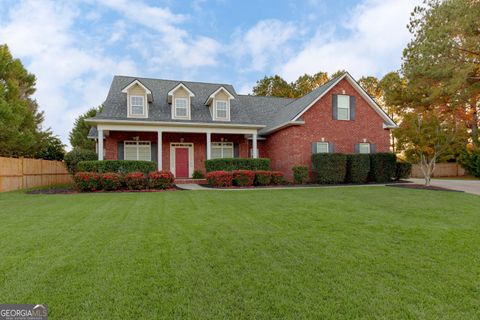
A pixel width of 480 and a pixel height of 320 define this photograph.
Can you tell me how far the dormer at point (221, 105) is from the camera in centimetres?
1730

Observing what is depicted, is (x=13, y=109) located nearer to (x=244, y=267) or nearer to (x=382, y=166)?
(x=244, y=267)

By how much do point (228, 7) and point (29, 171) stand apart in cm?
1464

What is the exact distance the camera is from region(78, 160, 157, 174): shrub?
1316 centimetres

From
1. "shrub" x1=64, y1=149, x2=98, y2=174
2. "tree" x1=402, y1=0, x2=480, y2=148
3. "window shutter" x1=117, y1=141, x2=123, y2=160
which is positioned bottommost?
"shrub" x1=64, y1=149, x2=98, y2=174

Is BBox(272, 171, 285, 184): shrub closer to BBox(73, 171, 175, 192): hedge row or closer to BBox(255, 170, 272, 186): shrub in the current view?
BBox(255, 170, 272, 186): shrub

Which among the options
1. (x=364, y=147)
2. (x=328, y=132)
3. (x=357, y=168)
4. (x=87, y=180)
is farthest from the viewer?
(x=364, y=147)

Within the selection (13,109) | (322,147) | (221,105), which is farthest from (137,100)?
(322,147)

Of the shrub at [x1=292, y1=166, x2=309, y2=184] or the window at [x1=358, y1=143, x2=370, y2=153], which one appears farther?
the window at [x1=358, y1=143, x2=370, y2=153]

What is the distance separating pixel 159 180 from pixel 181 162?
519cm

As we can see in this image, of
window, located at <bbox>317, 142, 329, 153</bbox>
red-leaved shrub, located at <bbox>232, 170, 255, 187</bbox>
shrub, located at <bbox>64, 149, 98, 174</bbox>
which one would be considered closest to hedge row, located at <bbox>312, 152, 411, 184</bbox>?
window, located at <bbox>317, 142, 329, 153</bbox>

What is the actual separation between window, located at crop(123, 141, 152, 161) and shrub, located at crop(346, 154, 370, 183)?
12.6 metres

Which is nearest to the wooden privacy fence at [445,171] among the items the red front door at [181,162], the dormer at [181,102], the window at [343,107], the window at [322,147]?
the window at [343,107]

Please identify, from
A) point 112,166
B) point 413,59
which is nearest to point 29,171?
point 112,166

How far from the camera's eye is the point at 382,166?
15.6 meters
